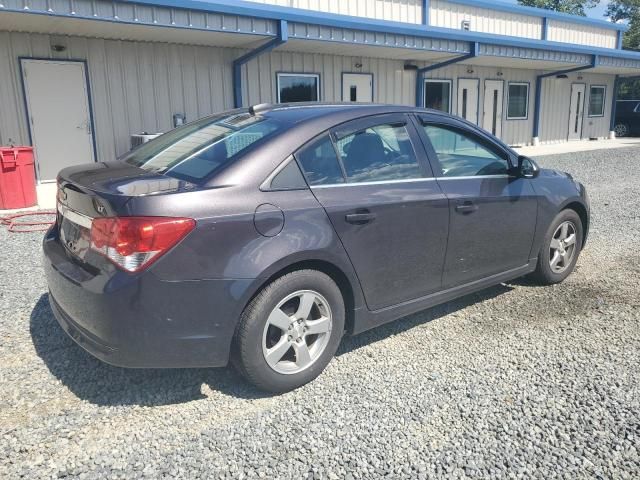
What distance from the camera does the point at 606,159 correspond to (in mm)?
15797

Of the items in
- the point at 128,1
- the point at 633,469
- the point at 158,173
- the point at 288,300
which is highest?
the point at 128,1

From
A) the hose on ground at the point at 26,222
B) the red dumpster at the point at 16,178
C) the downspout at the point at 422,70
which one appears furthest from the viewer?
the downspout at the point at 422,70

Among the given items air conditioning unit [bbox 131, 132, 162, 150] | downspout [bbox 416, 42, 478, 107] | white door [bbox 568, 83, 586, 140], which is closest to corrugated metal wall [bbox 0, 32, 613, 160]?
air conditioning unit [bbox 131, 132, 162, 150]

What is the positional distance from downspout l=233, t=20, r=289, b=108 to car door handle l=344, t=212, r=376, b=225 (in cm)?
840

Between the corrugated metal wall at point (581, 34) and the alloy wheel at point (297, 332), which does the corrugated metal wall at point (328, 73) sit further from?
the alloy wheel at point (297, 332)

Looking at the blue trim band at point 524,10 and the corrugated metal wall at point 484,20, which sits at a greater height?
the blue trim band at point 524,10

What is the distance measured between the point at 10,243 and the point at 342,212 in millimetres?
4794

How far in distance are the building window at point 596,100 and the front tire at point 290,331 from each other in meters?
24.1

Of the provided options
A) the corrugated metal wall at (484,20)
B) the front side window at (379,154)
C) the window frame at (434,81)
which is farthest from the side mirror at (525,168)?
the corrugated metal wall at (484,20)

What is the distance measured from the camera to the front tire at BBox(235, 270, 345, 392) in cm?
288

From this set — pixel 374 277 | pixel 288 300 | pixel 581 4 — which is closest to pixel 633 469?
pixel 374 277

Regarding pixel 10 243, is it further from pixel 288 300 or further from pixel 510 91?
pixel 510 91

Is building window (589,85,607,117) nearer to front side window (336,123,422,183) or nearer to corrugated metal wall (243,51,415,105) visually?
corrugated metal wall (243,51,415,105)

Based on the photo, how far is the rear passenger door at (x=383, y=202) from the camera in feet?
10.5
